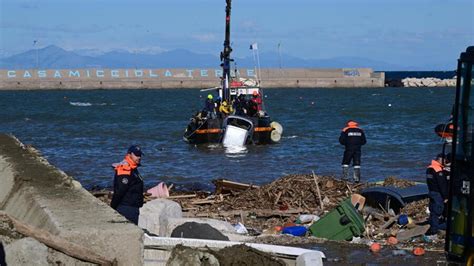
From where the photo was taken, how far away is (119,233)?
22.8ft

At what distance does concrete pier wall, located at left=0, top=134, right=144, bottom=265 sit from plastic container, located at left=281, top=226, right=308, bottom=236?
134 inches

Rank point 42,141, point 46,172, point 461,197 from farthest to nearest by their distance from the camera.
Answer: point 42,141 → point 46,172 → point 461,197

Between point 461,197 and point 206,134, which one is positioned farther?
point 206,134

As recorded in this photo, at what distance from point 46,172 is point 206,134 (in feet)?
74.8

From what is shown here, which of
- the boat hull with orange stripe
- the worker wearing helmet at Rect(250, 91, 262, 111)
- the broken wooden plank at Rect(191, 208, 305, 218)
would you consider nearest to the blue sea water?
the boat hull with orange stripe

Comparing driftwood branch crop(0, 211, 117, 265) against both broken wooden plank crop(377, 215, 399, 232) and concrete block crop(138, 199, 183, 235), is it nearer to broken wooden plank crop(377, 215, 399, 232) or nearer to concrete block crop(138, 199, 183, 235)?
concrete block crop(138, 199, 183, 235)

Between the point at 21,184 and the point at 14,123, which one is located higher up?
the point at 21,184

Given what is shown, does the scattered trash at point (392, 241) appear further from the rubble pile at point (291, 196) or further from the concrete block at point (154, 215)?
the concrete block at point (154, 215)

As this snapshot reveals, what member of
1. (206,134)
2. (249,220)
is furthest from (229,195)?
(206,134)

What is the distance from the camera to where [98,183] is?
21922 millimetres

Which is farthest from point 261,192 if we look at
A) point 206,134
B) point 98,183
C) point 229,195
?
point 206,134

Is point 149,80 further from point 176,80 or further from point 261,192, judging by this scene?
point 261,192

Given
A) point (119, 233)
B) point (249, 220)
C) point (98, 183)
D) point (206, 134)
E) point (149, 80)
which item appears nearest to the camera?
point (119, 233)

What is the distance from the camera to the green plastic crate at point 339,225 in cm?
1189
